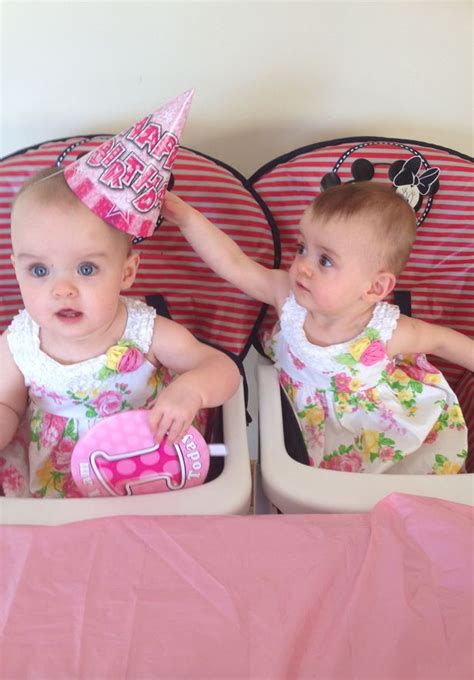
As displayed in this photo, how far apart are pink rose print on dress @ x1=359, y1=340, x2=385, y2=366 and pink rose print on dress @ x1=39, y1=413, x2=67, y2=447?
0.47 metres

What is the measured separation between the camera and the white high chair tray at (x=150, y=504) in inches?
29.6

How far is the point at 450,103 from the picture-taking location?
3.63 ft

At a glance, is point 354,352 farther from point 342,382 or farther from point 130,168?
point 130,168

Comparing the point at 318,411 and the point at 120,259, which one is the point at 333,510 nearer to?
the point at 318,411

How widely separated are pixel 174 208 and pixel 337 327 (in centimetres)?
31

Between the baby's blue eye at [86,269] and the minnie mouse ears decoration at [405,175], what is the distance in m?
0.39

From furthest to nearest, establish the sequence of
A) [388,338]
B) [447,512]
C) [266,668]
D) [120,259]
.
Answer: [388,338] < [120,259] < [447,512] < [266,668]

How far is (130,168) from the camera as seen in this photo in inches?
31.9

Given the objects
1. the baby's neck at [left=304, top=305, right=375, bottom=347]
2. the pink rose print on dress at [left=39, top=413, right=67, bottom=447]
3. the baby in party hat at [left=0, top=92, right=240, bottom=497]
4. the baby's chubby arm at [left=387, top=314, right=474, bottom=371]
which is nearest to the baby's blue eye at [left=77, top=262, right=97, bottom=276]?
the baby in party hat at [left=0, top=92, right=240, bottom=497]

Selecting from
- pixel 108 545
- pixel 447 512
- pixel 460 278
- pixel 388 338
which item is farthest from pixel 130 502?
pixel 460 278

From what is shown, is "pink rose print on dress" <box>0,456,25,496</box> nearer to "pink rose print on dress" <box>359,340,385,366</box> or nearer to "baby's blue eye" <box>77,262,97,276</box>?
"baby's blue eye" <box>77,262,97,276</box>

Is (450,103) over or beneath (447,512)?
over

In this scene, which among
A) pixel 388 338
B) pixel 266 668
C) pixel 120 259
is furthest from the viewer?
pixel 388 338

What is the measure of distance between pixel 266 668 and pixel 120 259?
540mm
